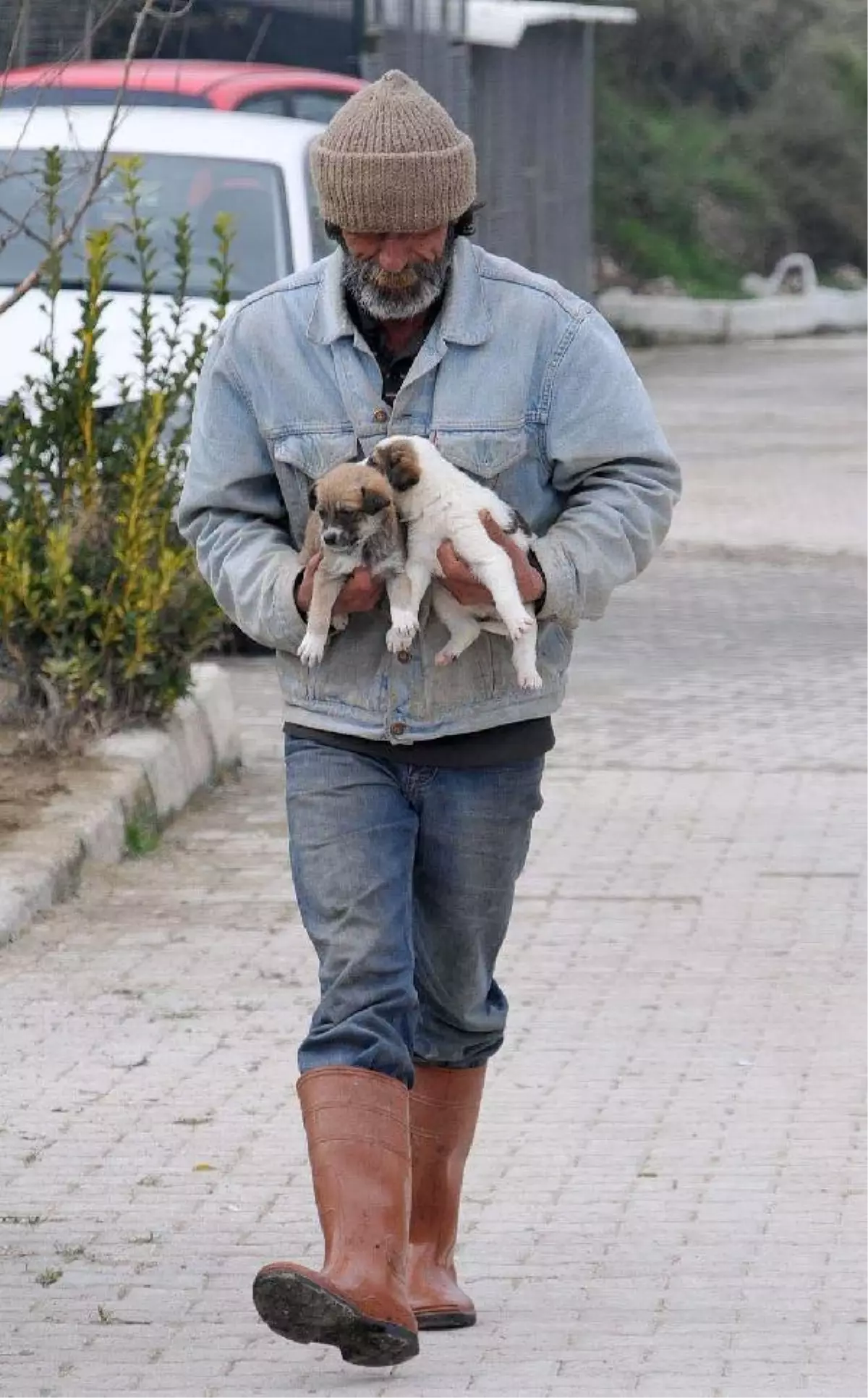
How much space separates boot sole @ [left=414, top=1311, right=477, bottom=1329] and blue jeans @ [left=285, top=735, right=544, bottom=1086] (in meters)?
0.42

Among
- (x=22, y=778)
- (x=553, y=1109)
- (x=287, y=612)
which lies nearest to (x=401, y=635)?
(x=287, y=612)

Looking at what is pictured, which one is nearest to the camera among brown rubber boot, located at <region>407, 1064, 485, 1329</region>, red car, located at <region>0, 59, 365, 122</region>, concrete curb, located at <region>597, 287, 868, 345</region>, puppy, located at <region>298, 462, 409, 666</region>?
puppy, located at <region>298, 462, 409, 666</region>

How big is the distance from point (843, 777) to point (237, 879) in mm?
2458

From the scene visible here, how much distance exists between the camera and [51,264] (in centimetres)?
786

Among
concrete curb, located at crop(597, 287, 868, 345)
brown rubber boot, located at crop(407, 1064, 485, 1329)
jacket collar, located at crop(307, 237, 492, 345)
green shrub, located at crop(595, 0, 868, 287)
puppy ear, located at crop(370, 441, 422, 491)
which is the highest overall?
jacket collar, located at crop(307, 237, 492, 345)

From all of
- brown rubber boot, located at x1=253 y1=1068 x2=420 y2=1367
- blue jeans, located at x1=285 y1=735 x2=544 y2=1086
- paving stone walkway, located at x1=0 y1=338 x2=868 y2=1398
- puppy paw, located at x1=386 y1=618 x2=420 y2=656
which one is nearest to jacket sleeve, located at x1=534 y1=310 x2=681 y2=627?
puppy paw, located at x1=386 y1=618 x2=420 y2=656

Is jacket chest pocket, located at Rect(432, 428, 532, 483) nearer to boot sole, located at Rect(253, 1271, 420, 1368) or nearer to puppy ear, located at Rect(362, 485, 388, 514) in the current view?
puppy ear, located at Rect(362, 485, 388, 514)

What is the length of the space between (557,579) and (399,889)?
0.54 m

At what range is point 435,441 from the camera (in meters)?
4.16

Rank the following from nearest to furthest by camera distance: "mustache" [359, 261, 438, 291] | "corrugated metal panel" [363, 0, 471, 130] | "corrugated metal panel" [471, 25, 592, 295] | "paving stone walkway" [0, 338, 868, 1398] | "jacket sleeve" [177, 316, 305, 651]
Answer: "mustache" [359, 261, 438, 291]
"jacket sleeve" [177, 316, 305, 651]
"paving stone walkway" [0, 338, 868, 1398]
"corrugated metal panel" [363, 0, 471, 130]
"corrugated metal panel" [471, 25, 592, 295]

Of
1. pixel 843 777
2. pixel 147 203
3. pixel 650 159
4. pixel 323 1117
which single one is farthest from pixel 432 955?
pixel 650 159

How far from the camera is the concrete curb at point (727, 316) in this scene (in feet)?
102

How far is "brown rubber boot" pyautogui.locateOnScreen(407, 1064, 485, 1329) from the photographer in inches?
177

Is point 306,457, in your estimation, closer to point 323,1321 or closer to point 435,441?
point 435,441
